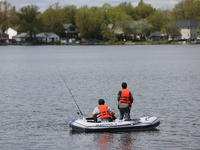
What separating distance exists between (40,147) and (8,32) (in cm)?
19029

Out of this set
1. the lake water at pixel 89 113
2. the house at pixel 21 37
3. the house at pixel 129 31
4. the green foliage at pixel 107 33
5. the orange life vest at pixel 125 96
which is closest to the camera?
the lake water at pixel 89 113

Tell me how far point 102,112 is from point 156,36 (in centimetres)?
16718

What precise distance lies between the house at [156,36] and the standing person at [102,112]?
163 m

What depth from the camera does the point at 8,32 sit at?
198m

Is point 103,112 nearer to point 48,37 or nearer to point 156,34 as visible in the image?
point 48,37

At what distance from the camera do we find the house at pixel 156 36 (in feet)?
580

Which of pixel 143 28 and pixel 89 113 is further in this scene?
pixel 143 28

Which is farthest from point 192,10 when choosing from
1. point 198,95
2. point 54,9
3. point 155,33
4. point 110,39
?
point 198,95

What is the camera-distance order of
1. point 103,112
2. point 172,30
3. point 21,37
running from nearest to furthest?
1. point 103,112
2. point 172,30
3. point 21,37

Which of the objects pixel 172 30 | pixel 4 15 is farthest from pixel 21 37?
pixel 172 30

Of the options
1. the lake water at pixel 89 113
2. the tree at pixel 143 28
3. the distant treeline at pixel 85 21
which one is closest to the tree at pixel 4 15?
the distant treeline at pixel 85 21

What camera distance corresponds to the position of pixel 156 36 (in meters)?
180

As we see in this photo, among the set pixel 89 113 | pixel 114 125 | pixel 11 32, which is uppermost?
pixel 11 32

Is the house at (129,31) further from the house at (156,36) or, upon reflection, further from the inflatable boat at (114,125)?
the inflatable boat at (114,125)
